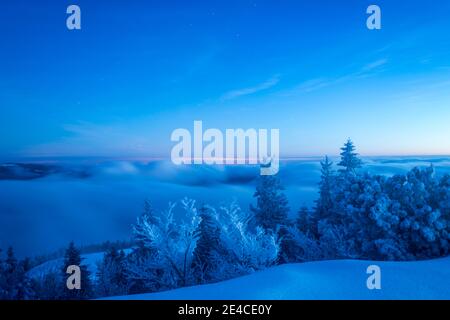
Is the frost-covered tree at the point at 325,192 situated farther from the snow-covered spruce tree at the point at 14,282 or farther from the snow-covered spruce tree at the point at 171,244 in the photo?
the snow-covered spruce tree at the point at 14,282

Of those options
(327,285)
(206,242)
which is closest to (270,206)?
(206,242)

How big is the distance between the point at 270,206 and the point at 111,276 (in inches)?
269

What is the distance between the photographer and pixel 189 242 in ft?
27.6

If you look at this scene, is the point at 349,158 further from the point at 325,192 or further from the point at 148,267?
the point at 148,267

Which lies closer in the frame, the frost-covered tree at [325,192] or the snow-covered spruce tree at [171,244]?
the snow-covered spruce tree at [171,244]

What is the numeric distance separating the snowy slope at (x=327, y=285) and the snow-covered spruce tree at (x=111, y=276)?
711cm

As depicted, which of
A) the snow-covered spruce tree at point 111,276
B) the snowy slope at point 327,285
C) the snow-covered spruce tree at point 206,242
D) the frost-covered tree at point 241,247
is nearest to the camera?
the snowy slope at point 327,285

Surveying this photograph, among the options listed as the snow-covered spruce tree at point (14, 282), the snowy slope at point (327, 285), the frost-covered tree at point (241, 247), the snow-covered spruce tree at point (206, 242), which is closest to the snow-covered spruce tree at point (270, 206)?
the snow-covered spruce tree at point (206, 242)

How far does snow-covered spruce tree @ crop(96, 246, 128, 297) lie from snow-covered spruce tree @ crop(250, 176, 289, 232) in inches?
231

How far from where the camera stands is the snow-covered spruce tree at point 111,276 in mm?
10297

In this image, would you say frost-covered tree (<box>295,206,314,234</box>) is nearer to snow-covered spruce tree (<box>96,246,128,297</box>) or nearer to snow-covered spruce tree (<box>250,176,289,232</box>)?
snow-covered spruce tree (<box>250,176,289,232</box>)

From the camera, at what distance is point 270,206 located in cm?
1476
